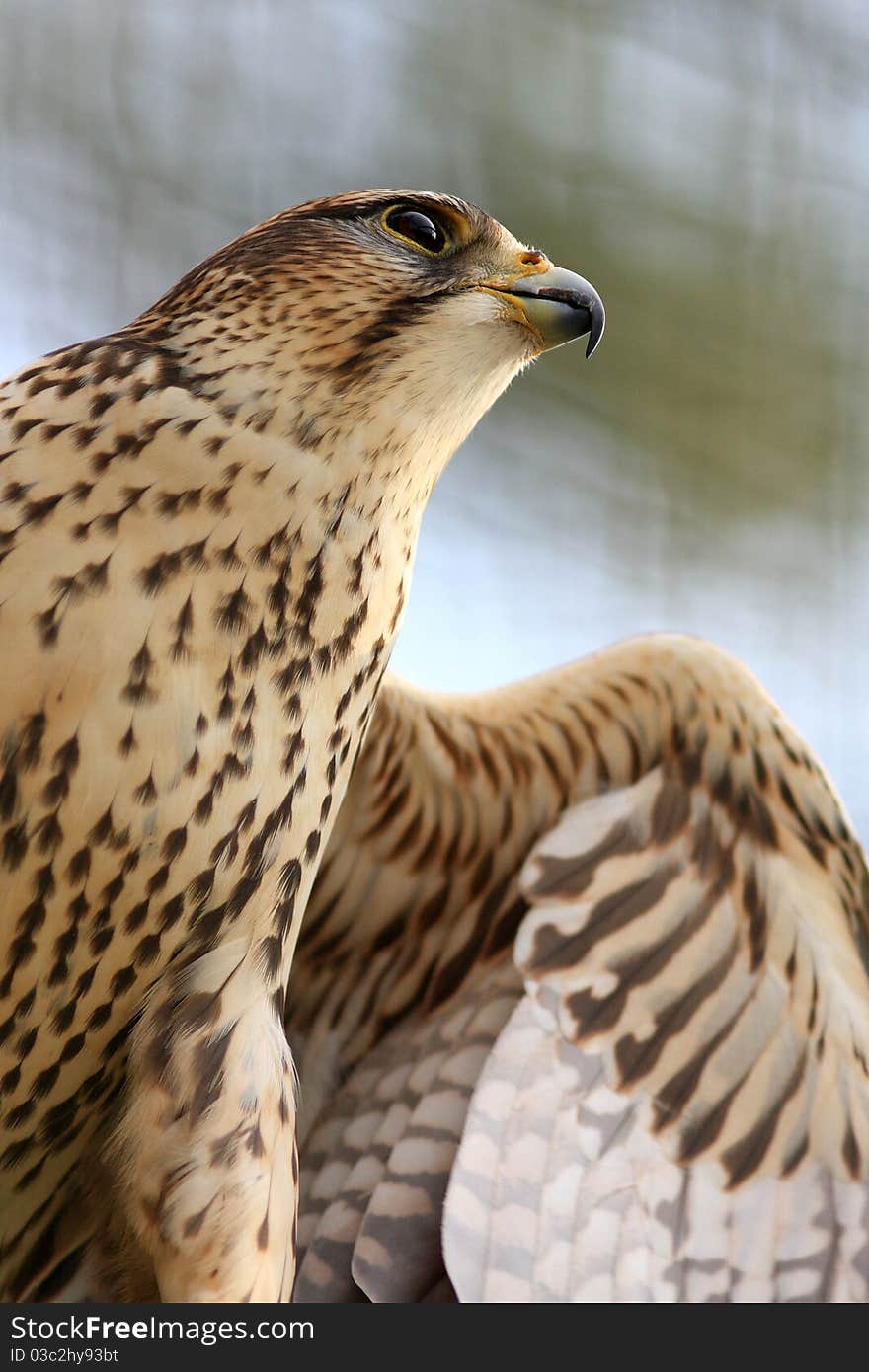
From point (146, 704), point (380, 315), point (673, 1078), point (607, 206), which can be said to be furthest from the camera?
point (607, 206)

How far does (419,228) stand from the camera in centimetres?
168

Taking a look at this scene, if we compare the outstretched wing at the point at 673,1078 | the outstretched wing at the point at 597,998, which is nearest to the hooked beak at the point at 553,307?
the outstretched wing at the point at 597,998

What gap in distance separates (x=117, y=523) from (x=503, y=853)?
0.91 m

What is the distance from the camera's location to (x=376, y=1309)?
1.59m

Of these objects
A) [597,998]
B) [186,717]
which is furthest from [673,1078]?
[186,717]

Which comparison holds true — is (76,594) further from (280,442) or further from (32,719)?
(280,442)

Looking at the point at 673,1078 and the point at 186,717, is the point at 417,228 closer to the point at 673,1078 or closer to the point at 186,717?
the point at 186,717

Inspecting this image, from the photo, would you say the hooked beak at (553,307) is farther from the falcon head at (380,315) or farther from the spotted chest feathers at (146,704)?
the spotted chest feathers at (146,704)

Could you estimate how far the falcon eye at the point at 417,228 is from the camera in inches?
66.1

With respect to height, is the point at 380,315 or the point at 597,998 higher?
the point at 380,315

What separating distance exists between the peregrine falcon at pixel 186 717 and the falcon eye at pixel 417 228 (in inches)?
3.9

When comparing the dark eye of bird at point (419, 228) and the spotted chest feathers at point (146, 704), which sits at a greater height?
the dark eye of bird at point (419, 228)

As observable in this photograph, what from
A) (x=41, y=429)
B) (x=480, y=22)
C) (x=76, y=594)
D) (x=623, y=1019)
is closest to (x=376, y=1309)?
(x=623, y=1019)

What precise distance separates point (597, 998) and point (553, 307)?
0.89 m
